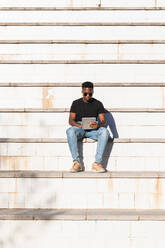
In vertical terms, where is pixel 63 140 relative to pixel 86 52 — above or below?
below

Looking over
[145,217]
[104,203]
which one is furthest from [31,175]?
[145,217]

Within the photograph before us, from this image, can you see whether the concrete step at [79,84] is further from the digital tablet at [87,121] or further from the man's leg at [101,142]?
the man's leg at [101,142]

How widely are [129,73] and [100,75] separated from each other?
556mm

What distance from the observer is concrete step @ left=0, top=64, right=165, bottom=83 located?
7.98m

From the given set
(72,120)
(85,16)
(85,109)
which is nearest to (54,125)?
(72,120)

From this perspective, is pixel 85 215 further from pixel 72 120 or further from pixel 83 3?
pixel 83 3

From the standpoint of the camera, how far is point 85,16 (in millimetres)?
9469

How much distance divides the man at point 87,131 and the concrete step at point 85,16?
3.16 m

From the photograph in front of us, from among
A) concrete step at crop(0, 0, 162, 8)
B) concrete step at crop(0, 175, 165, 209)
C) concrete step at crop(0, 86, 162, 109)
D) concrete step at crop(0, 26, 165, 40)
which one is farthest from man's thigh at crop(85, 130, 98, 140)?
concrete step at crop(0, 0, 162, 8)

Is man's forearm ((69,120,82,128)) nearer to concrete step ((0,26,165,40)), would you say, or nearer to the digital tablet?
the digital tablet
